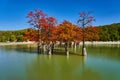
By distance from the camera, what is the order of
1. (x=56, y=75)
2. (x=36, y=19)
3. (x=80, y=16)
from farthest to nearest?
(x=36, y=19)
(x=80, y=16)
(x=56, y=75)

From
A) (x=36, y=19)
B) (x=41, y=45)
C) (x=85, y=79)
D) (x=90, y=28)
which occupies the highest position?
(x=36, y=19)

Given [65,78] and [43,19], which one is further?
[43,19]

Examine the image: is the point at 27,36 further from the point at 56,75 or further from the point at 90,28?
the point at 56,75

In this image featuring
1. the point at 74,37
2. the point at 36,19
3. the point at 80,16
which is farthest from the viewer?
the point at 36,19

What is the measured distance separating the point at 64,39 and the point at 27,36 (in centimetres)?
573

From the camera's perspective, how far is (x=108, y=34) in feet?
189

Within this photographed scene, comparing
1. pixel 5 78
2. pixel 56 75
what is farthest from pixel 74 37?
pixel 5 78

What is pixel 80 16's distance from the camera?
18656mm

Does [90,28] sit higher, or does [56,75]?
[90,28]

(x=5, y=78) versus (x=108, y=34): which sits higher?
(x=108, y=34)

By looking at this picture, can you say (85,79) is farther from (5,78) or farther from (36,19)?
(36,19)

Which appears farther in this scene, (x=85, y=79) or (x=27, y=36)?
(x=27, y=36)

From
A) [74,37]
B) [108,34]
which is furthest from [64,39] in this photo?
[108,34]

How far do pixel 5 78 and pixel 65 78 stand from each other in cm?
288
